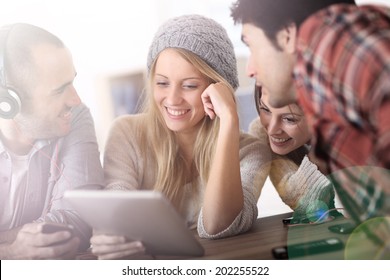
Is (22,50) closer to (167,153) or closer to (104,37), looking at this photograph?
(104,37)

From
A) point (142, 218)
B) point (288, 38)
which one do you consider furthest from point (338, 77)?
point (142, 218)

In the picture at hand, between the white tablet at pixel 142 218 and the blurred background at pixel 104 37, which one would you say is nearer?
the white tablet at pixel 142 218

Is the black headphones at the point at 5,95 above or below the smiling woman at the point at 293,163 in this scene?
above

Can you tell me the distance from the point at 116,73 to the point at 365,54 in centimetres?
75

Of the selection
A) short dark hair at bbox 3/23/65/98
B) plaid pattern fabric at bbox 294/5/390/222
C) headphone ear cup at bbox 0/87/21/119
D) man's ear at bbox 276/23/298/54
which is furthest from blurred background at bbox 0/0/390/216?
plaid pattern fabric at bbox 294/5/390/222

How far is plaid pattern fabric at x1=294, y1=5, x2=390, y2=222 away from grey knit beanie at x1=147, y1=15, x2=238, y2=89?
207 millimetres

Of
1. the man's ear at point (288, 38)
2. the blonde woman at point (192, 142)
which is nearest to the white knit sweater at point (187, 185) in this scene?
the blonde woman at point (192, 142)

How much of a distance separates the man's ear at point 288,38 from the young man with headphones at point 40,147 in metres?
0.63

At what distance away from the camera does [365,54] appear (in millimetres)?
1283

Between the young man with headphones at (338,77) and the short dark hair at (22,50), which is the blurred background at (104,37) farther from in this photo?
the young man with headphones at (338,77)

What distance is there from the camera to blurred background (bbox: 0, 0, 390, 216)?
164 cm

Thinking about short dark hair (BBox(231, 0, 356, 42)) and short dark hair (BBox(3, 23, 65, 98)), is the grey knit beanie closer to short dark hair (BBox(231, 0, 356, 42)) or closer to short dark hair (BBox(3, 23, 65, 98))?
short dark hair (BBox(231, 0, 356, 42))

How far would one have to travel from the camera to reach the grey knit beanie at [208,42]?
1.54 meters
